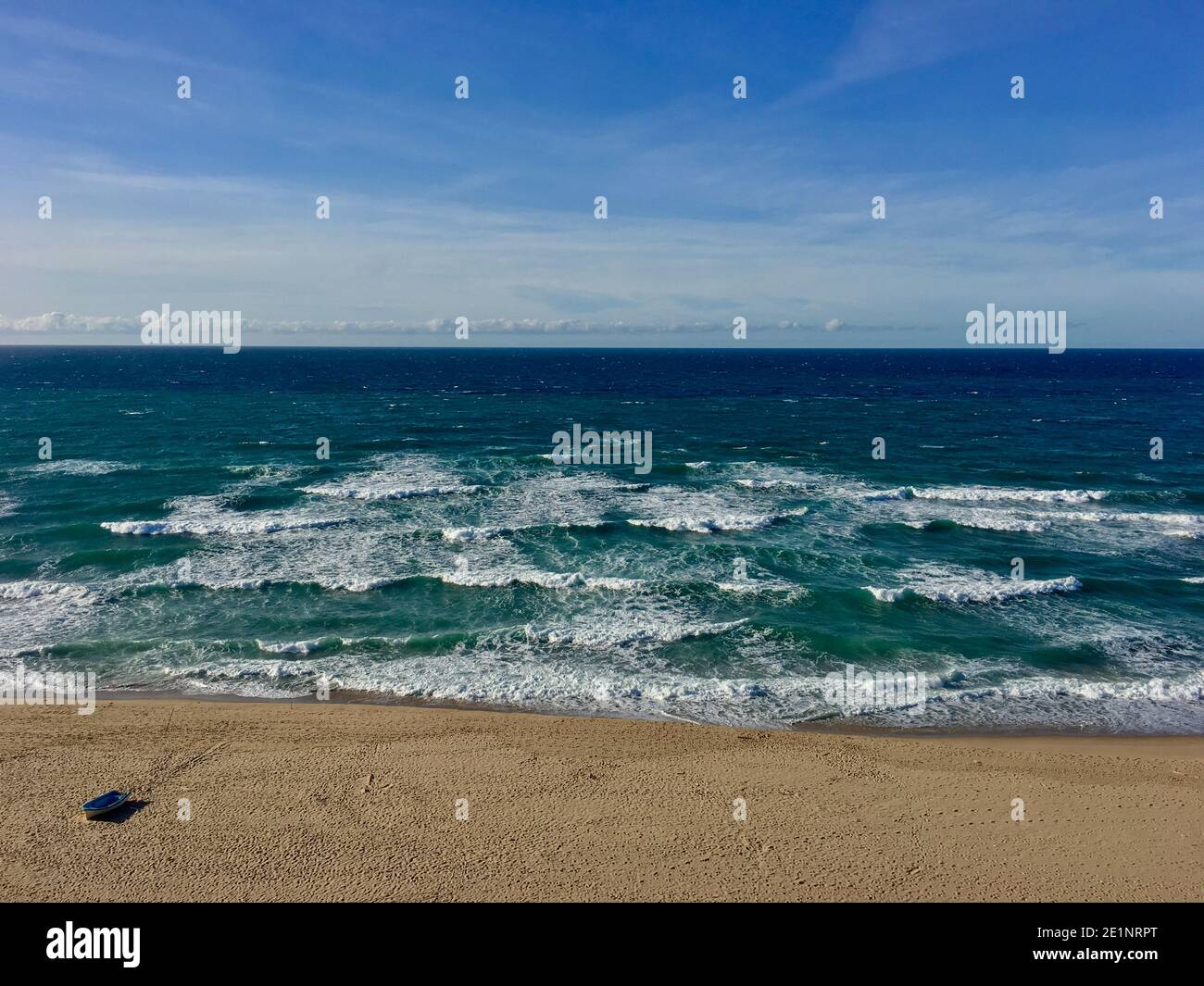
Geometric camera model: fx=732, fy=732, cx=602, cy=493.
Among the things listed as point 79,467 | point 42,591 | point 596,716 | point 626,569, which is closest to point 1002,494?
point 626,569

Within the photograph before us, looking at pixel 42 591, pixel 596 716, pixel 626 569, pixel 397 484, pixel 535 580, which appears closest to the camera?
pixel 596 716

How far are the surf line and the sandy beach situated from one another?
84.6 feet

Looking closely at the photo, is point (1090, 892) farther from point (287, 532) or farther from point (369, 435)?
point (369, 435)

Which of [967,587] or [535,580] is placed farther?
[535,580]

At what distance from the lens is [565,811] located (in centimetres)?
1278

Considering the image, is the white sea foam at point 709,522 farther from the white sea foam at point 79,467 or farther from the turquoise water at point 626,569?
the white sea foam at point 79,467

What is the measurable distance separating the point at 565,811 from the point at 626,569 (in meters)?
12.8

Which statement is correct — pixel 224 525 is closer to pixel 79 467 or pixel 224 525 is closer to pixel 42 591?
pixel 42 591

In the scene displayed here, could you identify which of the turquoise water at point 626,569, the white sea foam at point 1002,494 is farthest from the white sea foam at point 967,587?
the white sea foam at point 1002,494

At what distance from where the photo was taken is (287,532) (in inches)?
1127

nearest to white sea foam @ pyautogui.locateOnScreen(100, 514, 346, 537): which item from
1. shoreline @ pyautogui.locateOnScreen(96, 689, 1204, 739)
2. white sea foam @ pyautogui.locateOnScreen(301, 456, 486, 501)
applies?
white sea foam @ pyautogui.locateOnScreen(301, 456, 486, 501)

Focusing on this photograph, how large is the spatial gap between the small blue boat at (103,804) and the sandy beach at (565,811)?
0.18m

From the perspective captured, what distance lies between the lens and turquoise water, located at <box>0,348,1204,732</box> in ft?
59.8
